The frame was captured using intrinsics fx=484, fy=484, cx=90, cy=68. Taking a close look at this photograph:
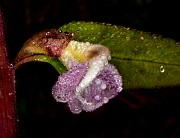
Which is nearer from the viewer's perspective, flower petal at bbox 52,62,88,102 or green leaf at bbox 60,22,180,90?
flower petal at bbox 52,62,88,102

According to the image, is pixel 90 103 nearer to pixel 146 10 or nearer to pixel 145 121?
pixel 145 121

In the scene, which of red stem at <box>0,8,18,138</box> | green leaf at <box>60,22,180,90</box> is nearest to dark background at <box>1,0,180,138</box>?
green leaf at <box>60,22,180,90</box>

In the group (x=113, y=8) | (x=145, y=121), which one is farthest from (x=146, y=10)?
(x=145, y=121)

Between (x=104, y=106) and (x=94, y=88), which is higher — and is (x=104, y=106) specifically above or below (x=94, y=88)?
above

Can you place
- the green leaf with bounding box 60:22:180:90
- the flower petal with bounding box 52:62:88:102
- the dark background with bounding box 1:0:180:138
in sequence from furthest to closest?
1. the dark background with bounding box 1:0:180:138
2. the green leaf with bounding box 60:22:180:90
3. the flower petal with bounding box 52:62:88:102

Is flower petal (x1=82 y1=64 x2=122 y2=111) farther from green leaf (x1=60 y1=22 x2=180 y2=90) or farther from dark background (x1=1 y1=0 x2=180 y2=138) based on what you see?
dark background (x1=1 y1=0 x2=180 y2=138)

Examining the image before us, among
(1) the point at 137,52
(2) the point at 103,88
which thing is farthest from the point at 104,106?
(2) the point at 103,88

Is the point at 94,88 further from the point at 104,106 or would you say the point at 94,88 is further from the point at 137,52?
the point at 104,106
